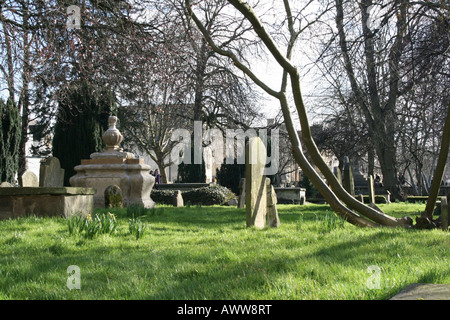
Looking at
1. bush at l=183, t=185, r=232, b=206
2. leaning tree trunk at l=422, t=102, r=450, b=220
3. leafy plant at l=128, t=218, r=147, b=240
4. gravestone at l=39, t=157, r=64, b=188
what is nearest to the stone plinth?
gravestone at l=39, t=157, r=64, b=188

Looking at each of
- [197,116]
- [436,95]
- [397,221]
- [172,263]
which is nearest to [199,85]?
[197,116]

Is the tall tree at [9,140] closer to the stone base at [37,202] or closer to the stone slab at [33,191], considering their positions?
the stone base at [37,202]

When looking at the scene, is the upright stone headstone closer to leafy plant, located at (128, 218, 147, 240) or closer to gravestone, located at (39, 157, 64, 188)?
leafy plant, located at (128, 218, 147, 240)

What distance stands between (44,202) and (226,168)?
60.9 feet

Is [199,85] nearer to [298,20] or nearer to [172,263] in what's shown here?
[298,20]

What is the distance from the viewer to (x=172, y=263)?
13.6 feet

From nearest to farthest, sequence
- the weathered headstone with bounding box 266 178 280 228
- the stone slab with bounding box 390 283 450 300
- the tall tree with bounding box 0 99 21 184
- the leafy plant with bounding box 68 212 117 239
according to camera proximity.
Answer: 1. the stone slab with bounding box 390 283 450 300
2. the leafy plant with bounding box 68 212 117 239
3. the weathered headstone with bounding box 266 178 280 228
4. the tall tree with bounding box 0 99 21 184

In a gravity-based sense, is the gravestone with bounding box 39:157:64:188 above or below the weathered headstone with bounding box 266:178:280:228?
above

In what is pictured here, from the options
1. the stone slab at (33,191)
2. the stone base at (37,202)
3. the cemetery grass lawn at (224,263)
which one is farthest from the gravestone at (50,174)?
the cemetery grass lawn at (224,263)

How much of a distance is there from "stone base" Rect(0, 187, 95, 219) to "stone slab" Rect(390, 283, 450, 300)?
19.5ft

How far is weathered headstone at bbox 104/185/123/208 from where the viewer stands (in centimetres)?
1082

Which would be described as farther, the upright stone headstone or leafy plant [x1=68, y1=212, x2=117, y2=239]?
the upright stone headstone

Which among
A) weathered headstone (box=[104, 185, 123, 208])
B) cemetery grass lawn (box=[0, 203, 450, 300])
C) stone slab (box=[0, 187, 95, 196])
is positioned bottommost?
cemetery grass lawn (box=[0, 203, 450, 300])

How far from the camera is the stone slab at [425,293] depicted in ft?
7.69
